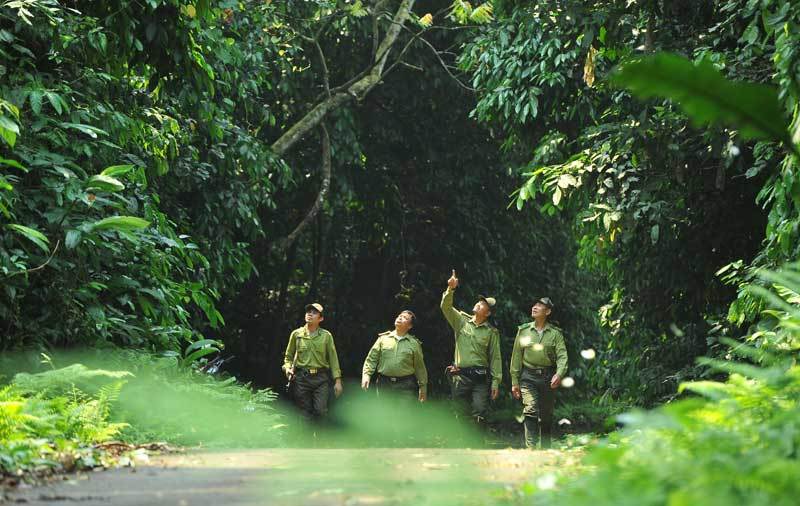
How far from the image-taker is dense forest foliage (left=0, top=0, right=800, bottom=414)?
1152 cm

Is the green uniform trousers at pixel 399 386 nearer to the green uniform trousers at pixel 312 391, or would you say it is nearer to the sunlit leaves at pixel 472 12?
the green uniform trousers at pixel 312 391

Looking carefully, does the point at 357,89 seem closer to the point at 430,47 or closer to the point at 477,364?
the point at 430,47

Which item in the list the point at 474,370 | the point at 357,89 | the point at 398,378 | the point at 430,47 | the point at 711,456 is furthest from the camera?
the point at 430,47

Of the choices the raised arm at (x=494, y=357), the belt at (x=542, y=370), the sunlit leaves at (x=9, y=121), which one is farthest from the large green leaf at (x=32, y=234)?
the raised arm at (x=494, y=357)

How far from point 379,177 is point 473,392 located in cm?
1068

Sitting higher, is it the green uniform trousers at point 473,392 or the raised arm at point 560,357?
the raised arm at point 560,357

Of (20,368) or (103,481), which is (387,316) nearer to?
(20,368)

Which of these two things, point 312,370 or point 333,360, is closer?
point 312,370

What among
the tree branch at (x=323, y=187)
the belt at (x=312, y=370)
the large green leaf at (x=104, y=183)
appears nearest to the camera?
the large green leaf at (x=104, y=183)

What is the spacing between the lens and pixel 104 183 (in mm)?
11164

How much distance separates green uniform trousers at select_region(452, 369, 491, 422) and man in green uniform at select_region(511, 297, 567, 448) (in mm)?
674

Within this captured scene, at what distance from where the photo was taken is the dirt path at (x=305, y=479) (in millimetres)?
6016

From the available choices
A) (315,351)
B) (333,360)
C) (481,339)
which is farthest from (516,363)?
(315,351)

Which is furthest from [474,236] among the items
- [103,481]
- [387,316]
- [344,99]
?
[103,481]
